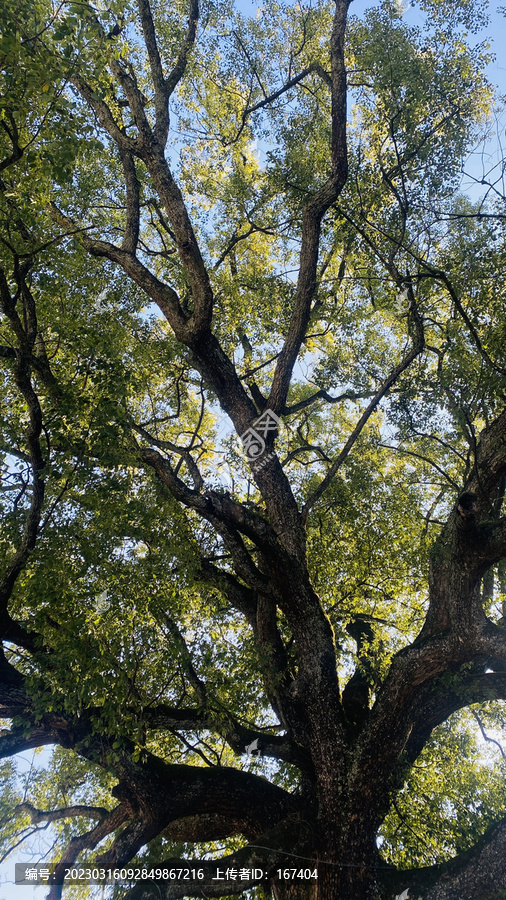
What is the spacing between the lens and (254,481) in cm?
820

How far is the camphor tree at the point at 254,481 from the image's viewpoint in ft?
19.9

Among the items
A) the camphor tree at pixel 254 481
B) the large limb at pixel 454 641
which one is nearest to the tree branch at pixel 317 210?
the camphor tree at pixel 254 481

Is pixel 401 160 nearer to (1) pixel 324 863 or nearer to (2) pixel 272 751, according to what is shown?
(2) pixel 272 751

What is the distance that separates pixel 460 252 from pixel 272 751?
797 cm

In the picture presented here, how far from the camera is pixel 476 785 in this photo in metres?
8.88

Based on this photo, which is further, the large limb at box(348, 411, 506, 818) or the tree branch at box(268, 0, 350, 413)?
the tree branch at box(268, 0, 350, 413)

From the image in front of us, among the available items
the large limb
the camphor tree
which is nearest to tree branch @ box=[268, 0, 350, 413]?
the camphor tree

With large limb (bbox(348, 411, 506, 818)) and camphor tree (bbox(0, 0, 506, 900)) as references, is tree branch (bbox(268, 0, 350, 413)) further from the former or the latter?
large limb (bbox(348, 411, 506, 818))

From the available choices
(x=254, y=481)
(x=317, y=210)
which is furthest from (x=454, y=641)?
(x=317, y=210)

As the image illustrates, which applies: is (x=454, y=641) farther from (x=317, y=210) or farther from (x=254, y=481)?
(x=317, y=210)

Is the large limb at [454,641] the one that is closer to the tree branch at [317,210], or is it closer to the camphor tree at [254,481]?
the camphor tree at [254,481]

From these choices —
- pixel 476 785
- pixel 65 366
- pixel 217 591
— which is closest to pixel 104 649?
pixel 217 591

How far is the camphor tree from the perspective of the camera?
607cm

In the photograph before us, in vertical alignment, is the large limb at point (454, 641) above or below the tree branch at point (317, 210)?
below
